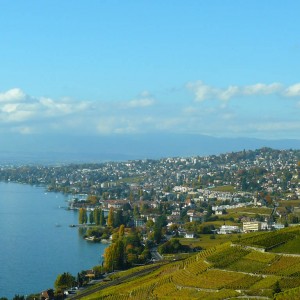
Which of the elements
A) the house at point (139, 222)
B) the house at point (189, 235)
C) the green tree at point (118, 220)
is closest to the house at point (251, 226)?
the house at point (189, 235)

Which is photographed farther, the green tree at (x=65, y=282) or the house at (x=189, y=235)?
the house at (x=189, y=235)

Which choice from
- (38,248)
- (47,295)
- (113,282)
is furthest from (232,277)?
(38,248)

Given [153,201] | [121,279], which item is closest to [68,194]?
[153,201]

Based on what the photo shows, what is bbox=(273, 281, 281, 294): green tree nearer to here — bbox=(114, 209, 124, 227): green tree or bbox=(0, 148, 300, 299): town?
bbox=(0, 148, 300, 299): town

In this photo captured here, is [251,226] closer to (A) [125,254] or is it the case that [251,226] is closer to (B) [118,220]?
(B) [118,220]

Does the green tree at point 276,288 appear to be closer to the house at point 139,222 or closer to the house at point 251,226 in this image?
the house at point 251,226
